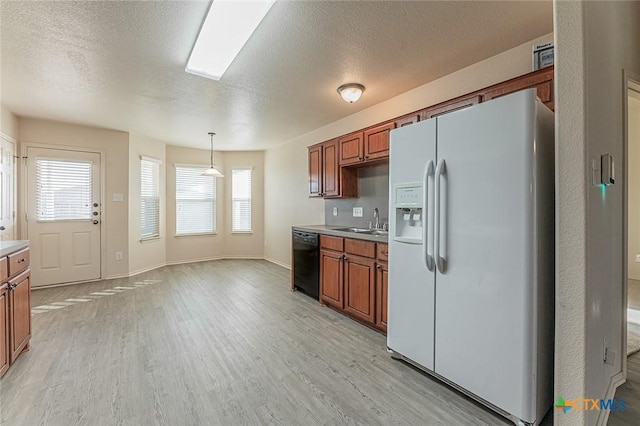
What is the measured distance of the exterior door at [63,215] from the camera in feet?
14.5

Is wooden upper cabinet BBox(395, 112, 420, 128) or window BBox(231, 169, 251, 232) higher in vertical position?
wooden upper cabinet BBox(395, 112, 420, 128)

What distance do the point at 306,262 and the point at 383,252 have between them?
61.6 inches

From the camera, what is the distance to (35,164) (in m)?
4.40

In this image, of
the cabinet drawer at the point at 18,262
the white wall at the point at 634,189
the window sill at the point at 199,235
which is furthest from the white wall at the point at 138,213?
the white wall at the point at 634,189

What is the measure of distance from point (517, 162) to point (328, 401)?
6.10 ft

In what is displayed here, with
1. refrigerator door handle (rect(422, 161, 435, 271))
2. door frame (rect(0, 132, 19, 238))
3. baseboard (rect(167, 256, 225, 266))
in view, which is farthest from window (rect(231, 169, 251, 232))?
refrigerator door handle (rect(422, 161, 435, 271))

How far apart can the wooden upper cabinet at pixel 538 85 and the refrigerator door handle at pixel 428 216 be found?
2.96 feet

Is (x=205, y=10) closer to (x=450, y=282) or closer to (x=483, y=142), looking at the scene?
(x=483, y=142)

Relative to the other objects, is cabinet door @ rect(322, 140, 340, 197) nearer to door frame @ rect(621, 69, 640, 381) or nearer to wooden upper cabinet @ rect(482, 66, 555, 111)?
wooden upper cabinet @ rect(482, 66, 555, 111)

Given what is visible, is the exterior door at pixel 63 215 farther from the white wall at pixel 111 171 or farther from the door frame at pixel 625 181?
the door frame at pixel 625 181

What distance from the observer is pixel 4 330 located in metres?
2.10

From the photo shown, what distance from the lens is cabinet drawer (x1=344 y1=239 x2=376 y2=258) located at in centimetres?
292

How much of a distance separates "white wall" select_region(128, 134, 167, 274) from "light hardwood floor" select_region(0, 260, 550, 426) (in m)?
1.67

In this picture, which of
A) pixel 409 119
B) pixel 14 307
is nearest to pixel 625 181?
pixel 409 119
